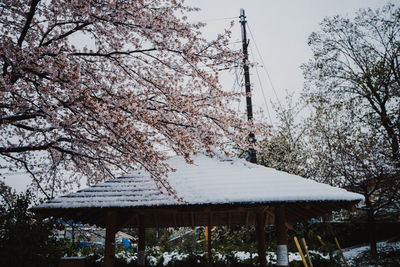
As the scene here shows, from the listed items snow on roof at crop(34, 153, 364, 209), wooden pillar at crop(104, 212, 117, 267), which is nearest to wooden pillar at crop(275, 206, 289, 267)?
snow on roof at crop(34, 153, 364, 209)

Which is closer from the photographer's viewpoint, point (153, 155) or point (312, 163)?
Result: point (153, 155)

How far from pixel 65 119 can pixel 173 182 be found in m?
2.92

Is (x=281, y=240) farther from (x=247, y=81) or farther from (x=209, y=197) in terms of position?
(x=247, y=81)

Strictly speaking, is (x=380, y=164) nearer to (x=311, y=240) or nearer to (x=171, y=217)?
(x=311, y=240)

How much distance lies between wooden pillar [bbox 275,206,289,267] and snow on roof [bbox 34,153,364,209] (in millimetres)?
568

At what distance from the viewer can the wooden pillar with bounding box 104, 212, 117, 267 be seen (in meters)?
5.67

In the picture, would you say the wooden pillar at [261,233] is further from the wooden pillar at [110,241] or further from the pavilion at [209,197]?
the wooden pillar at [110,241]

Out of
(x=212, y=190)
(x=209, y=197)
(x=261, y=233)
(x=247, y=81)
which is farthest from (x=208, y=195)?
(x=247, y=81)

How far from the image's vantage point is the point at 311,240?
50.2 ft

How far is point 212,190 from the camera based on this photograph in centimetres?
564

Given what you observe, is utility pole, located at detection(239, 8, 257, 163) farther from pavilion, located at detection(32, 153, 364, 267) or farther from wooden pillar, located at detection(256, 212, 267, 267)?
wooden pillar, located at detection(256, 212, 267, 267)

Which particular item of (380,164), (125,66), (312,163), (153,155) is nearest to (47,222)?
(153,155)

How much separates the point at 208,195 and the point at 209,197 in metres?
0.10

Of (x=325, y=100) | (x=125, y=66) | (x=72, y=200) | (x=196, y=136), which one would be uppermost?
(x=325, y=100)
